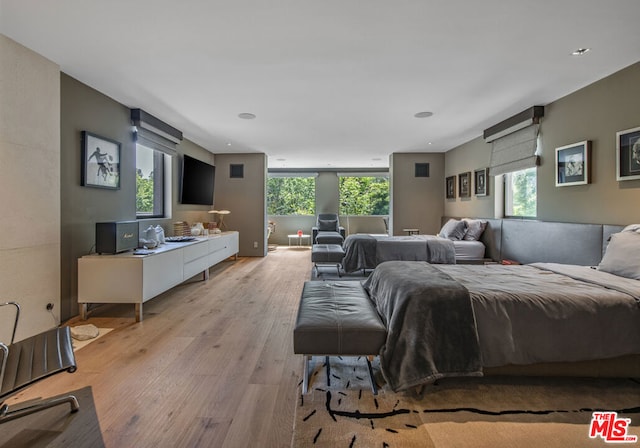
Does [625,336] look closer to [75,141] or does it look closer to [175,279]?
[175,279]

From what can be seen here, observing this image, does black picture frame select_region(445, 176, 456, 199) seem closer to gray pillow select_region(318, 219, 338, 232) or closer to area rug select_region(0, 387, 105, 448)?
gray pillow select_region(318, 219, 338, 232)

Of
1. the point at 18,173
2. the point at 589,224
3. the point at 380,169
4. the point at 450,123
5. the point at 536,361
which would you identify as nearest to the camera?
the point at 536,361

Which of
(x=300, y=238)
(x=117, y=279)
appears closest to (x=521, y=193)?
(x=117, y=279)

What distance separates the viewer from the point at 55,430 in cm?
152

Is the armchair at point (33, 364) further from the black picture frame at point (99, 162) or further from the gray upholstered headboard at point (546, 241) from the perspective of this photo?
the gray upholstered headboard at point (546, 241)

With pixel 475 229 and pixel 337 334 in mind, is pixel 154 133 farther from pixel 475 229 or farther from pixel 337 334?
pixel 475 229

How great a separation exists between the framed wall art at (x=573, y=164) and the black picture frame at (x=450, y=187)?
9.13 feet

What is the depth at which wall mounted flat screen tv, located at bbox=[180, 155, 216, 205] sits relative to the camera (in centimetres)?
530

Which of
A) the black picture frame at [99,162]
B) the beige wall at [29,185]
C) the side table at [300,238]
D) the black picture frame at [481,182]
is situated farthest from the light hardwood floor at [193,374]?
the side table at [300,238]

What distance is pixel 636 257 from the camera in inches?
88.3

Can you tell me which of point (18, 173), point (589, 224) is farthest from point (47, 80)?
point (589, 224)

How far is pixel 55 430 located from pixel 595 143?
479 cm

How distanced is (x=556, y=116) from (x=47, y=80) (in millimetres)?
5315

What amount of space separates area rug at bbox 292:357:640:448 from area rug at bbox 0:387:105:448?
1.02m
